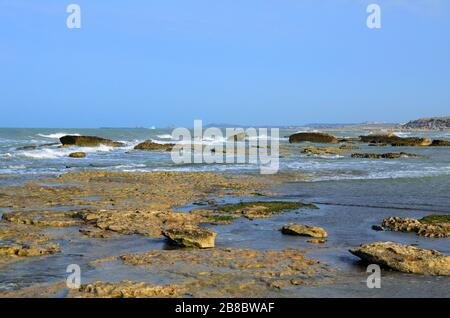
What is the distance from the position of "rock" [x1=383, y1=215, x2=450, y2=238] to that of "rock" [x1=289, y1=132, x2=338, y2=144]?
53.4 meters

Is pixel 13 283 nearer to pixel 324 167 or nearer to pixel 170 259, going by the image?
pixel 170 259

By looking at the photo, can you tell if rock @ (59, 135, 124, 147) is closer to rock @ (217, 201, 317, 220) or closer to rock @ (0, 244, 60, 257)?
rock @ (217, 201, 317, 220)

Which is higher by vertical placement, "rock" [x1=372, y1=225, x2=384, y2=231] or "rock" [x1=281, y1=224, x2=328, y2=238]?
"rock" [x1=281, y1=224, x2=328, y2=238]

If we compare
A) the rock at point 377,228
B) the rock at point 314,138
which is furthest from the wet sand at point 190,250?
the rock at point 314,138

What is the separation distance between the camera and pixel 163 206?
14594 millimetres

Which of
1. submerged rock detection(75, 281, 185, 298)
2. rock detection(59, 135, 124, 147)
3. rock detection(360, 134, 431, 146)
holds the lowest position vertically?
rock detection(360, 134, 431, 146)

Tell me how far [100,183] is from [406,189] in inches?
454

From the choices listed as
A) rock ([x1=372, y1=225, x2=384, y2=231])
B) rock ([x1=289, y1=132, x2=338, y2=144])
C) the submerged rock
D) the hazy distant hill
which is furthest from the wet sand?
the hazy distant hill

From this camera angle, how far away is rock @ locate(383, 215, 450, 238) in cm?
1112

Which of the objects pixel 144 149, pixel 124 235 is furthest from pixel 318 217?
pixel 144 149

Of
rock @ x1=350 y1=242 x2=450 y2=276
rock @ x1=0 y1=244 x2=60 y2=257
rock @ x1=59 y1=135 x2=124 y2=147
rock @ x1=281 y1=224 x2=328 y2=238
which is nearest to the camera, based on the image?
rock @ x1=350 y1=242 x2=450 y2=276

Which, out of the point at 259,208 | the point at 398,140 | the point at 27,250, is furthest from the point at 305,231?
the point at 398,140

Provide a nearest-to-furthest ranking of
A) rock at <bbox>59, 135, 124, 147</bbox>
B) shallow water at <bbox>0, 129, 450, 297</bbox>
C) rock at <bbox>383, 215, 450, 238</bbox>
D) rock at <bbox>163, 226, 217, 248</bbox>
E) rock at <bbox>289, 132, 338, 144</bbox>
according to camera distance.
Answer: shallow water at <bbox>0, 129, 450, 297</bbox>, rock at <bbox>163, 226, 217, 248</bbox>, rock at <bbox>383, 215, 450, 238</bbox>, rock at <bbox>59, 135, 124, 147</bbox>, rock at <bbox>289, 132, 338, 144</bbox>

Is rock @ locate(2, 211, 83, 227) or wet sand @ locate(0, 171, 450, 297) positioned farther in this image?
rock @ locate(2, 211, 83, 227)
